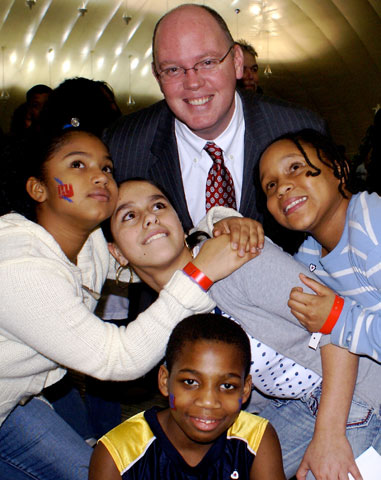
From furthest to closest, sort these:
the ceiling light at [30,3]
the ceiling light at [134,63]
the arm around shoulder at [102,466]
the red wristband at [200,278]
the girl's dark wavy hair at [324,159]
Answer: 1. the ceiling light at [134,63]
2. the ceiling light at [30,3]
3. the girl's dark wavy hair at [324,159]
4. the red wristband at [200,278]
5. the arm around shoulder at [102,466]

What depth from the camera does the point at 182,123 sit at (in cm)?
305

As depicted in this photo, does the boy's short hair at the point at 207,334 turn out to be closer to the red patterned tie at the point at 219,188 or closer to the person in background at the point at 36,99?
the red patterned tie at the point at 219,188

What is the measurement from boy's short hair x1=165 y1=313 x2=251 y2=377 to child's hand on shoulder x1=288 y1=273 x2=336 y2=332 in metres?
0.21

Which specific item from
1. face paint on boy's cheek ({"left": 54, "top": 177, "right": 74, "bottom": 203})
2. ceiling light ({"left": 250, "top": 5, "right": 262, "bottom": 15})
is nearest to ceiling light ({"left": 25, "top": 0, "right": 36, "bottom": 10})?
ceiling light ({"left": 250, "top": 5, "right": 262, "bottom": 15})

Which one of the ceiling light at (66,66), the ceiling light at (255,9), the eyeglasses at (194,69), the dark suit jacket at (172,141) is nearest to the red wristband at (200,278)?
the dark suit jacket at (172,141)

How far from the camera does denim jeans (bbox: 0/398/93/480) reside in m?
2.10

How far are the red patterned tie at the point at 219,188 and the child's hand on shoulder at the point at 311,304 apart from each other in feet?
3.49

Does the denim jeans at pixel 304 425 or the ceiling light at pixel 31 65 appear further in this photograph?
the ceiling light at pixel 31 65

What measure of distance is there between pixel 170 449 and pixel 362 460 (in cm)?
65

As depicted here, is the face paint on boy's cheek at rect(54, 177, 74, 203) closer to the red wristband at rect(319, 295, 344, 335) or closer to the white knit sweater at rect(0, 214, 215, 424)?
the white knit sweater at rect(0, 214, 215, 424)

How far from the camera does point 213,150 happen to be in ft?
9.71

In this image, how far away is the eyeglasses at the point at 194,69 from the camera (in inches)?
110

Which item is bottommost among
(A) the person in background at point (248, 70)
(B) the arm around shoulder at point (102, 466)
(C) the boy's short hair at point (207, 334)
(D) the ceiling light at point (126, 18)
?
(B) the arm around shoulder at point (102, 466)

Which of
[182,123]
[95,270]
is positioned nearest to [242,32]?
[182,123]
